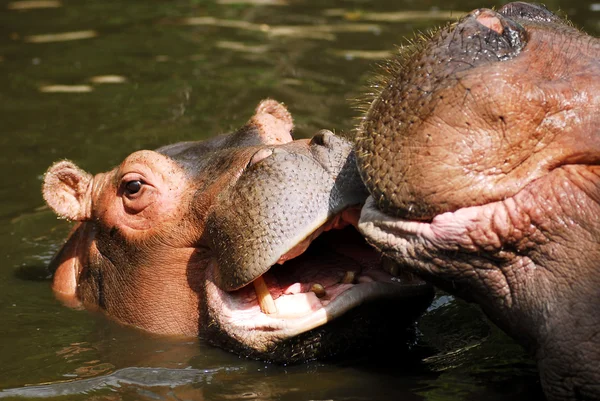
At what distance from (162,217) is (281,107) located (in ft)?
4.22

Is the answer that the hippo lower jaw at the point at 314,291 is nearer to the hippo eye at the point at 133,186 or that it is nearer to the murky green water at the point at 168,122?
the murky green water at the point at 168,122

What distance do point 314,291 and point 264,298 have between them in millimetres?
251

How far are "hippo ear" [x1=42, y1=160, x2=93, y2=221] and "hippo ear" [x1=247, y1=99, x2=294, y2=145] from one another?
1.12 metres

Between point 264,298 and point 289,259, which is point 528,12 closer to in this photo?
point 289,259

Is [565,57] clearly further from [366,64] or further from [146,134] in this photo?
[366,64]


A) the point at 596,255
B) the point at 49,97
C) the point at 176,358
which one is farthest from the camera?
the point at 49,97

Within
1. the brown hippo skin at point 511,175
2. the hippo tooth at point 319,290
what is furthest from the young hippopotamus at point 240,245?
the brown hippo skin at point 511,175

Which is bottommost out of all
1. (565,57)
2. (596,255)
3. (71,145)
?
(71,145)

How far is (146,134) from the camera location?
29.8ft

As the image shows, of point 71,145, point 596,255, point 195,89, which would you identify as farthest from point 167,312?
point 195,89

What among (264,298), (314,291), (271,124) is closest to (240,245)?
(264,298)

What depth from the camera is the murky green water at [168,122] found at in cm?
486

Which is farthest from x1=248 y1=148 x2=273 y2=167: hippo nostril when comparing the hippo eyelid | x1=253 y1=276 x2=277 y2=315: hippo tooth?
x1=253 y1=276 x2=277 y2=315: hippo tooth

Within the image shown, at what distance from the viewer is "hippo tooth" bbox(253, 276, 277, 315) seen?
483 cm
